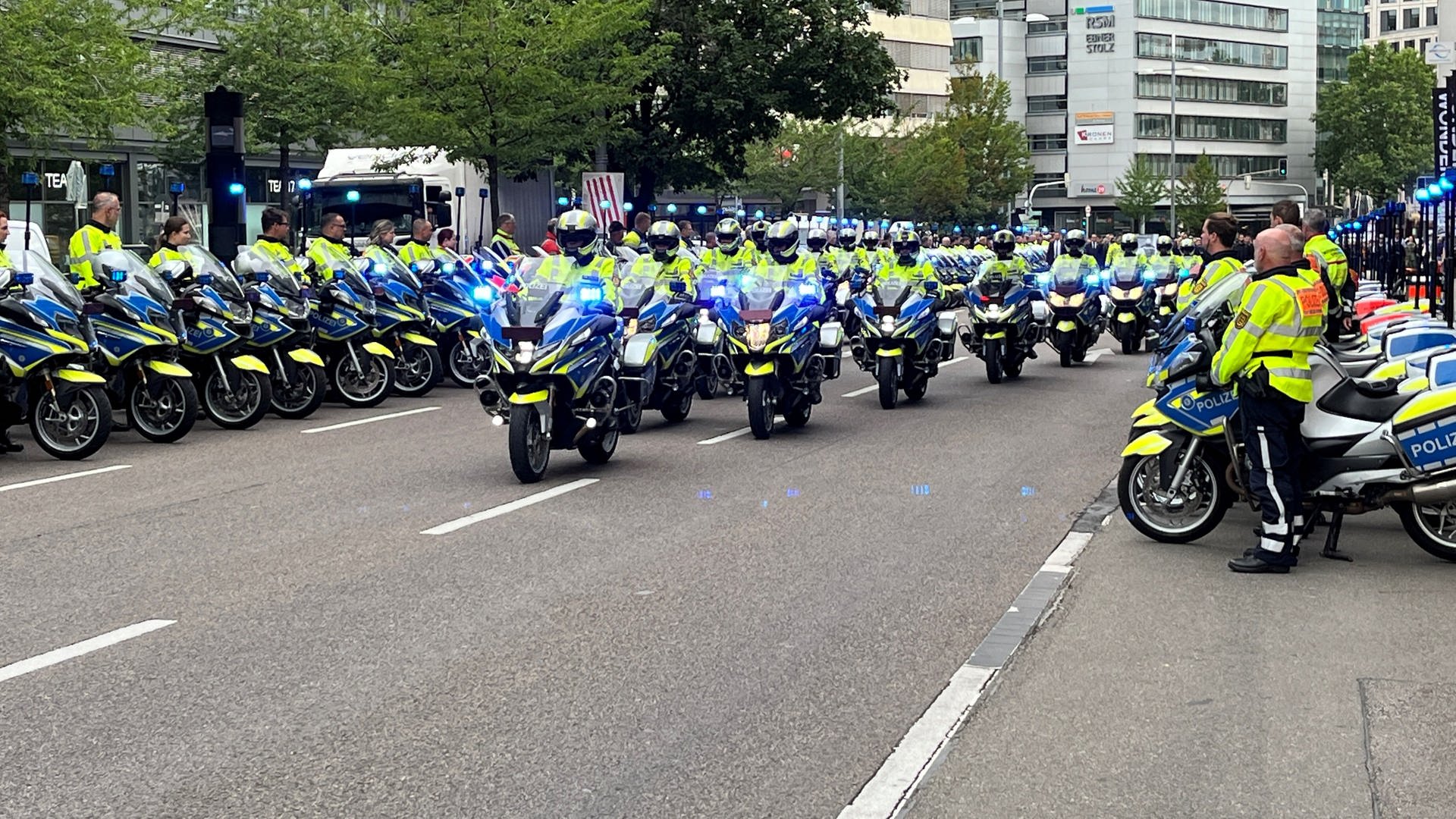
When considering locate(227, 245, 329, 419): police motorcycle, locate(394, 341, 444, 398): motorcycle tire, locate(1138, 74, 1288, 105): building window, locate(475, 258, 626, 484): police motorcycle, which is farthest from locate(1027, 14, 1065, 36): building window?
locate(475, 258, 626, 484): police motorcycle

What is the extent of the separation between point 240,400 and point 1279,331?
Result: 984 cm

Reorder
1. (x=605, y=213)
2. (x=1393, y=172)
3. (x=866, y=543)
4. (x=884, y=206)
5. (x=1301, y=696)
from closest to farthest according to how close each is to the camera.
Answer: (x=1301, y=696), (x=866, y=543), (x=605, y=213), (x=884, y=206), (x=1393, y=172)

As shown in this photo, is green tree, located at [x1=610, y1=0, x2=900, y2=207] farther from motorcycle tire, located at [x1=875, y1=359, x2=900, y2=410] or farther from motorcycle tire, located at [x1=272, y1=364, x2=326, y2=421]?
motorcycle tire, located at [x1=272, y1=364, x2=326, y2=421]

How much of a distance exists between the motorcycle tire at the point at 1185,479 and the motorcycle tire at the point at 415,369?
11.3 metres

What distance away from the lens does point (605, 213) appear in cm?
3641

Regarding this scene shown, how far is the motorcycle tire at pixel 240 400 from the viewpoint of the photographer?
1628 centimetres

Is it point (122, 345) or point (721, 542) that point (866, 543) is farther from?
point (122, 345)

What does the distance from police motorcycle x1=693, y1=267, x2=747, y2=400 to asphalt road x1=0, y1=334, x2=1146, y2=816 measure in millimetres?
2337

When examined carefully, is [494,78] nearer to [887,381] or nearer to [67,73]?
[67,73]

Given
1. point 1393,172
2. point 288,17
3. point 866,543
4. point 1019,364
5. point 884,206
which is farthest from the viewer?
point 1393,172

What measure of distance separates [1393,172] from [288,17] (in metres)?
104

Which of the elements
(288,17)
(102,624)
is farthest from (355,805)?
(288,17)

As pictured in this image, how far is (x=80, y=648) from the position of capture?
7500mm

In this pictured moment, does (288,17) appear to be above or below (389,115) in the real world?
above
